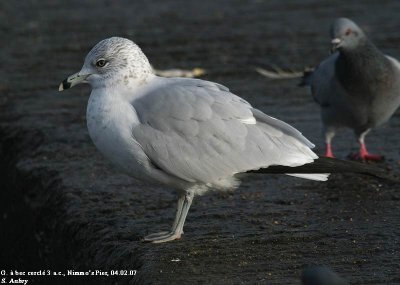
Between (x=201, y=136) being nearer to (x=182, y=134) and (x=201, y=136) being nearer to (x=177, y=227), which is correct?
(x=182, y=134)

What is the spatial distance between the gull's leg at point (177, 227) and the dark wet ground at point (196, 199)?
2.0 inches

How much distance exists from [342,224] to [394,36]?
6466mm

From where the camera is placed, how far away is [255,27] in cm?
1288

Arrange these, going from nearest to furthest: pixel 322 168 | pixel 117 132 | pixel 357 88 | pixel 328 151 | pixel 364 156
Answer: pixel 117 132, pixel 322 168, pixel 364 156, pixel 328 151, pixel 357 88

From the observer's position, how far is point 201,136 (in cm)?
532

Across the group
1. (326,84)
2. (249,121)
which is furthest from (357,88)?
(249,121)

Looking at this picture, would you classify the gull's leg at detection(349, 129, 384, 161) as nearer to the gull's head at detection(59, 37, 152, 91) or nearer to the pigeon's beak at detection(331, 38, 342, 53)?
the pigeon's beak at detection(331, 38, 342, 53)

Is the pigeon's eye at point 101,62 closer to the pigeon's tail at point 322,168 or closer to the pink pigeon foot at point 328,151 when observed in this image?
the pigeon's tail at point 322,168

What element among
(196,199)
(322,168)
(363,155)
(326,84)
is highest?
(322,168)

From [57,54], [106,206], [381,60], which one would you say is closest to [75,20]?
[57,54]

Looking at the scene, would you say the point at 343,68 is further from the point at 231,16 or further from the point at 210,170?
the point at 231,16

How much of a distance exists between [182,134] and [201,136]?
108mm

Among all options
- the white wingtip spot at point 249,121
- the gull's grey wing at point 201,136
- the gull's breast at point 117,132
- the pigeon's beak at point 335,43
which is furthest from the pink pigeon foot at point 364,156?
the gull's breast at point 117,132

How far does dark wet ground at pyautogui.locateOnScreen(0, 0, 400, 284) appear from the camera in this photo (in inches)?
202
